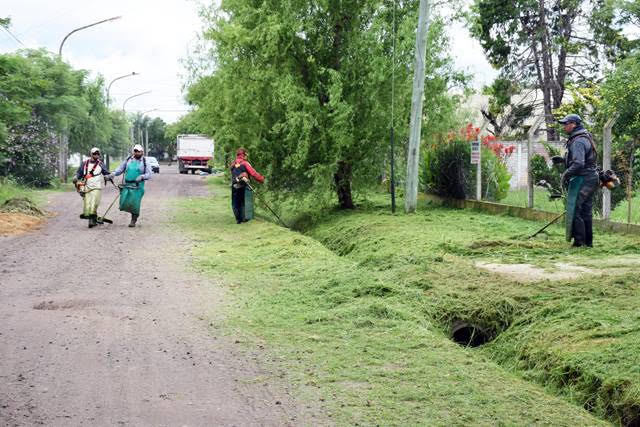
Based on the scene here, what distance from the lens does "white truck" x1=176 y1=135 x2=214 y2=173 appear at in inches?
2437

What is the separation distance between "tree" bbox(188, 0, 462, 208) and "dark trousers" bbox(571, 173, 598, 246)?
795 cm

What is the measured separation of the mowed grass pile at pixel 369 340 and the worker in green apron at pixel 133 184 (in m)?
4.96

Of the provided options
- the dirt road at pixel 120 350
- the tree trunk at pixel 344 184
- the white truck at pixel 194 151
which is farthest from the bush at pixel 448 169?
the white truck at pixel 194 151

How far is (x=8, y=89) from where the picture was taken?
23.5 m

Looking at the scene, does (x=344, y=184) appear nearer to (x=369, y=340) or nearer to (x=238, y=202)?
(x=238, y=202)

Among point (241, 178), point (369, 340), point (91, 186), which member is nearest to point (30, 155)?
point (91, 186)

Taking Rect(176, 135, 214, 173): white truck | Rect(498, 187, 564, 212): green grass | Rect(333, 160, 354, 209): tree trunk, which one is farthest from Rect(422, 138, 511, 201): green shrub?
Rect(176, 135, 214, 173): white truck

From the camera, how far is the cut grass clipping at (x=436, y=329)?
6.08 m

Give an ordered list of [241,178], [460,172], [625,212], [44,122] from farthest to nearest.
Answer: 1. [44,122]
2. [460,172]
3. [241,178]
4. [625,212]

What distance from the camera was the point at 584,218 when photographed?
12461mm

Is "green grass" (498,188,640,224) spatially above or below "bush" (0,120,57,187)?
below

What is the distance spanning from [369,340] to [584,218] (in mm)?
5728

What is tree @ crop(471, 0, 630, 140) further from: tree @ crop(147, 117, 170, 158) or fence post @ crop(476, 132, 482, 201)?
tree @ crop(147, 117, 170, 158)

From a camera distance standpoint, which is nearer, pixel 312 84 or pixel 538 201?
pixel 538 201
